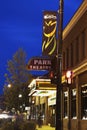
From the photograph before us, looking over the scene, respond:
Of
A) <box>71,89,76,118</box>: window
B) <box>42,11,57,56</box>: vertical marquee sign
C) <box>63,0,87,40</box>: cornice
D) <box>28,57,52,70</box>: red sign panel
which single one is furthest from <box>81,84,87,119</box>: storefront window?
<box>42,11,57,56</box>: vertical marquee sign

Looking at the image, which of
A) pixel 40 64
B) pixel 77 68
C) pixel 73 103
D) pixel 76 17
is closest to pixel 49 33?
pixel 40 64

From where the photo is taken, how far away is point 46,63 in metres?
25.3

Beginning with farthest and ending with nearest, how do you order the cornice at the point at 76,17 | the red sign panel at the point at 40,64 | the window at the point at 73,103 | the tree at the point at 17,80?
the tree at the point at 17,80 → the window at the point at 73,103 → the cornice at the point at 76,17 → the red sign panel at the point at 40,64

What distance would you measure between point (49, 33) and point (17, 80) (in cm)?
5990

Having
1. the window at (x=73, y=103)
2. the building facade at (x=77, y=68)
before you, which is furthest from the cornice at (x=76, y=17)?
the window at (x=73, y=103)

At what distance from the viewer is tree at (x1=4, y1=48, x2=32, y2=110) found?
3253 inches

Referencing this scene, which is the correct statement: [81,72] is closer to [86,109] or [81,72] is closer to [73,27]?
[86,109]

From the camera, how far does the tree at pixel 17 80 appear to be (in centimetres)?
8262

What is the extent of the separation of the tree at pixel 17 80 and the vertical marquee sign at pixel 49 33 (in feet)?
185

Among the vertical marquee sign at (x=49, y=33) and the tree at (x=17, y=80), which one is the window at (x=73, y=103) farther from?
the tree at (x=17, y=80)

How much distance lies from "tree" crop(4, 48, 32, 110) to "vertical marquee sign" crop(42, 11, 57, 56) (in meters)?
56.4

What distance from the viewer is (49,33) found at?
25094 millimetres

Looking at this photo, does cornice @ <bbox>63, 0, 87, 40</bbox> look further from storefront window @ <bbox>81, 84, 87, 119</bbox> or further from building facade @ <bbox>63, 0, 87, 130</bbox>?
storefront window @ <bbox>81, 84, 87, 119</bbox>

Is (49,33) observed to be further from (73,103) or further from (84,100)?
(73,103)
